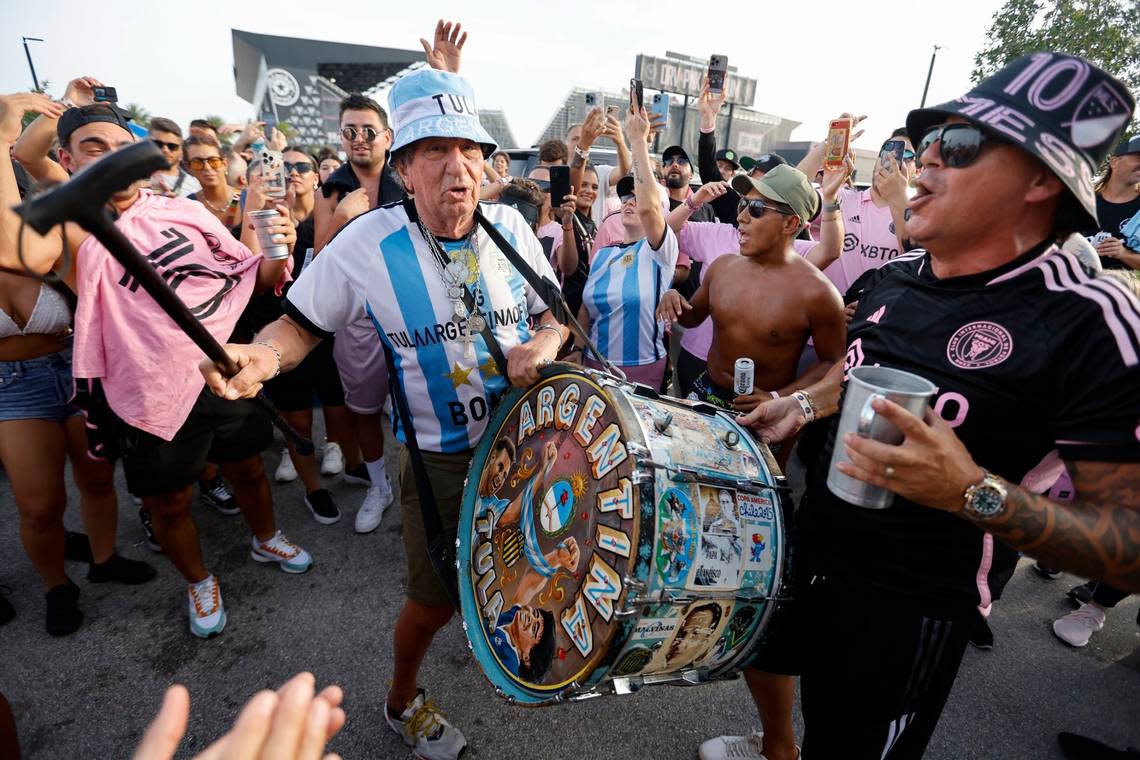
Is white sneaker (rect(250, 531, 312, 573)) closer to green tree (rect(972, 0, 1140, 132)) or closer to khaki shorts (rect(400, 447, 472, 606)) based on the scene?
khaki shorts (rect(400, 447, 472, 606))

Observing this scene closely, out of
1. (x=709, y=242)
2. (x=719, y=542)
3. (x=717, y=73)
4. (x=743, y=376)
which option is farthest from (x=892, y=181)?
(x=719, y=542)

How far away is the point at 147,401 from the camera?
8.32ft

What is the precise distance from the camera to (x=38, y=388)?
110 inches

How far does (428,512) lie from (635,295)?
2.09 meters

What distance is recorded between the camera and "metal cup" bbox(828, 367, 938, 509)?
3.74 feet

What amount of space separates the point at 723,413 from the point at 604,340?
1.87 m

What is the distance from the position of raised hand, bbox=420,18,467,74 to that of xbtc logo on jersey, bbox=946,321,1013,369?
282 centimetres

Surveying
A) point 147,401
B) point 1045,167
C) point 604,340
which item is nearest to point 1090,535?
point 1045,167

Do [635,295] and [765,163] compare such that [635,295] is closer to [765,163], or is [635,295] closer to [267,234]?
[267,234]

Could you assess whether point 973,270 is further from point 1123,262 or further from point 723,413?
point 1123,262

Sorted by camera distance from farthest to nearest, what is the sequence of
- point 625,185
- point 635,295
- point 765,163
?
point 765,163 < point 625,185 < point 635,295

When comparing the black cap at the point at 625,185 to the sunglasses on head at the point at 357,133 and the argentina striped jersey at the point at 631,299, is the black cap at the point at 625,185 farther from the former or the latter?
the sunglasses on head at the point at 357,133

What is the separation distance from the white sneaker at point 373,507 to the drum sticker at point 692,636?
2.82 metres

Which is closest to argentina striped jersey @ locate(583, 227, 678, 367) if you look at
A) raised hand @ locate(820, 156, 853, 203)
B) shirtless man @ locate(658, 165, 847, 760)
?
shirtless man @ locate(658, 165, 847, 760)
